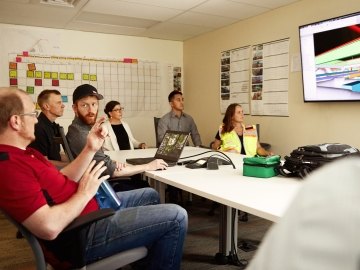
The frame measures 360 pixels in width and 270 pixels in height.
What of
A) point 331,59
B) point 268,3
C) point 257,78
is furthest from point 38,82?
point 331,59

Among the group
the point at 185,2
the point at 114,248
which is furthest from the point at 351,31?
the point at 114,248

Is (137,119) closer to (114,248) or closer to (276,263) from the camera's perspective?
(114,248)

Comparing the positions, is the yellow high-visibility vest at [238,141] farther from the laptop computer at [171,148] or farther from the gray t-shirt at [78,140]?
the gray t-shirt at [78,140]

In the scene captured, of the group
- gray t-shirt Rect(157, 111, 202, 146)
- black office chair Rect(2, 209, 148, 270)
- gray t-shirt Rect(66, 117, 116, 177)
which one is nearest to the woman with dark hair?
gray t-shirt Rect(157, 111, 202, 146)

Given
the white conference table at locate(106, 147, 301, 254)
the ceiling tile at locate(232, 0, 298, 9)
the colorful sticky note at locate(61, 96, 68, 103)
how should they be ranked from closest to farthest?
the white conference table at locate(106, 147, 301, 254) < the ceiling tile at locate(232, 0, 298, 9) < the colorful sticky note at locate(61, 96, 68, 103)

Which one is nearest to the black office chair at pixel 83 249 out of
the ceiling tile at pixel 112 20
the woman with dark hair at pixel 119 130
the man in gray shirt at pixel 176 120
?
the woman with dark hair at pixel 119 130

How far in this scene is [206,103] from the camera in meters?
5.12

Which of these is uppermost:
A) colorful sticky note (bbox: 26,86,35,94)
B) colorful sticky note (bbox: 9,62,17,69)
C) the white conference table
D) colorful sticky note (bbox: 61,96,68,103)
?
colorful sticky note (bbox: 9,62,17,69)

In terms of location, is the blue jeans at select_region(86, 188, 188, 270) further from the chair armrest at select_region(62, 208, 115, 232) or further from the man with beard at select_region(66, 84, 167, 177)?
the man with beard at select_region(66, 84, 167, 177)

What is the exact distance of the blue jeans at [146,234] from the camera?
141 cm

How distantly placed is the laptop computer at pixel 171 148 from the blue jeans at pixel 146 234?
780mm

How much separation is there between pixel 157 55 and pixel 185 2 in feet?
6.14

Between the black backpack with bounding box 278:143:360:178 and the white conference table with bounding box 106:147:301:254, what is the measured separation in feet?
0.23

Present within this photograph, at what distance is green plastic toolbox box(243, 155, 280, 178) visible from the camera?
1816mm
